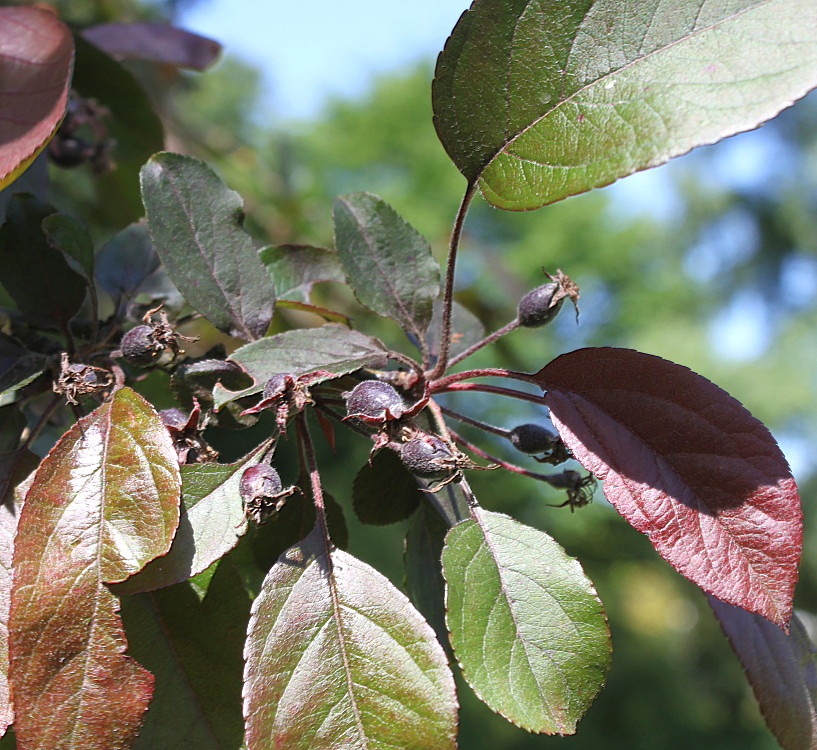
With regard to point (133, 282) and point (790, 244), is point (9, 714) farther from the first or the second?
point (790, 244)

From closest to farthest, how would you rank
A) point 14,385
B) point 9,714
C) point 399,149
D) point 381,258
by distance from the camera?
point 9,714 < point 14,385 < point 381,258 < point 399,149

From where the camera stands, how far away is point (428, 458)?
2.10 ft

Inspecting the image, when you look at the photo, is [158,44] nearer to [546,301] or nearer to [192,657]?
[546,301]

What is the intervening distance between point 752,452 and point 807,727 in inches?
14.5

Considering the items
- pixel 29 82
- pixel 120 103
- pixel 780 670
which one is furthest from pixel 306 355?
pixel 120 103

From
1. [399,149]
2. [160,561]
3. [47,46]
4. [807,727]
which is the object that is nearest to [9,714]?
[160,561]

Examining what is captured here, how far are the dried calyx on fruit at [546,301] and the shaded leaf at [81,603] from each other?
413mm

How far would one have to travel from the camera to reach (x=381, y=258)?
2.82 ft

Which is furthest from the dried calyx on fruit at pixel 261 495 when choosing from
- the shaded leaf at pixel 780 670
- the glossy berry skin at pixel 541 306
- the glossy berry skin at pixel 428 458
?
the shaded leaf at pixel 780 670

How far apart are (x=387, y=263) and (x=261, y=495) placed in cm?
35

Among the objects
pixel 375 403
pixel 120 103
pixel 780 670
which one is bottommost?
pixel 780 670

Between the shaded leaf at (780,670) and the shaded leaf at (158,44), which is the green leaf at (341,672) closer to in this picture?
the shaded leaf at (780,670)

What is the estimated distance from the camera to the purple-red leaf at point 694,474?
611mm

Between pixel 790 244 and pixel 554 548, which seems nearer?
pixel 554 548
